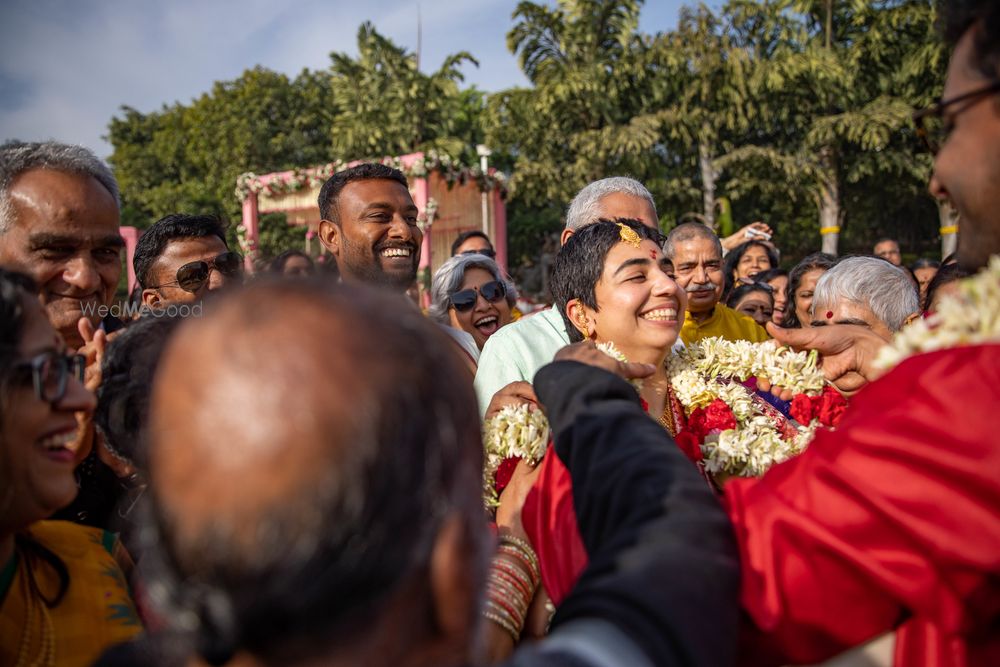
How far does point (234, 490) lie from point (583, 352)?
1257 mm

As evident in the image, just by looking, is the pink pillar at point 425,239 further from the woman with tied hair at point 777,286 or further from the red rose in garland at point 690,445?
the red rose in garland at point 690,445

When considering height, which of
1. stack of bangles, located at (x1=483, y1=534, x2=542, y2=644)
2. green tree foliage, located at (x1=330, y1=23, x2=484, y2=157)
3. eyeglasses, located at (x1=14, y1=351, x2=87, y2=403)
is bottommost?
stack of bangles, located at (x1=483, y1=534, x2=542, y2=644)

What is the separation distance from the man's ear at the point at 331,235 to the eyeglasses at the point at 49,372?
2.52 meters

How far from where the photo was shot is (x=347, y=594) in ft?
3.02

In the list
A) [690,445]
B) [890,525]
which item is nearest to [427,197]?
[690,445]

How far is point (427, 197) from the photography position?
15.2 m

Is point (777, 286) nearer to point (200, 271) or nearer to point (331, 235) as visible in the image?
point (331, 235)

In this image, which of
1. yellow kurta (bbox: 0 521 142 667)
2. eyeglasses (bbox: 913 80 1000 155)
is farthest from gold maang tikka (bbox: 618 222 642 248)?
yellow kurta (bbox: 0 521 142 667)

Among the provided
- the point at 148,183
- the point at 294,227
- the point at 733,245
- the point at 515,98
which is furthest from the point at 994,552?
the point at 148,183

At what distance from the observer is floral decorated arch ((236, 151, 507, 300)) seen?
1483cm

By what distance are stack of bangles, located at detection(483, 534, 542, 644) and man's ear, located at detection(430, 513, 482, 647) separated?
1.03m

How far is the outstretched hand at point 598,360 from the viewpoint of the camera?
1920 millimetres

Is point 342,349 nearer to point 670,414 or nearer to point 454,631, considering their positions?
point 454,631
